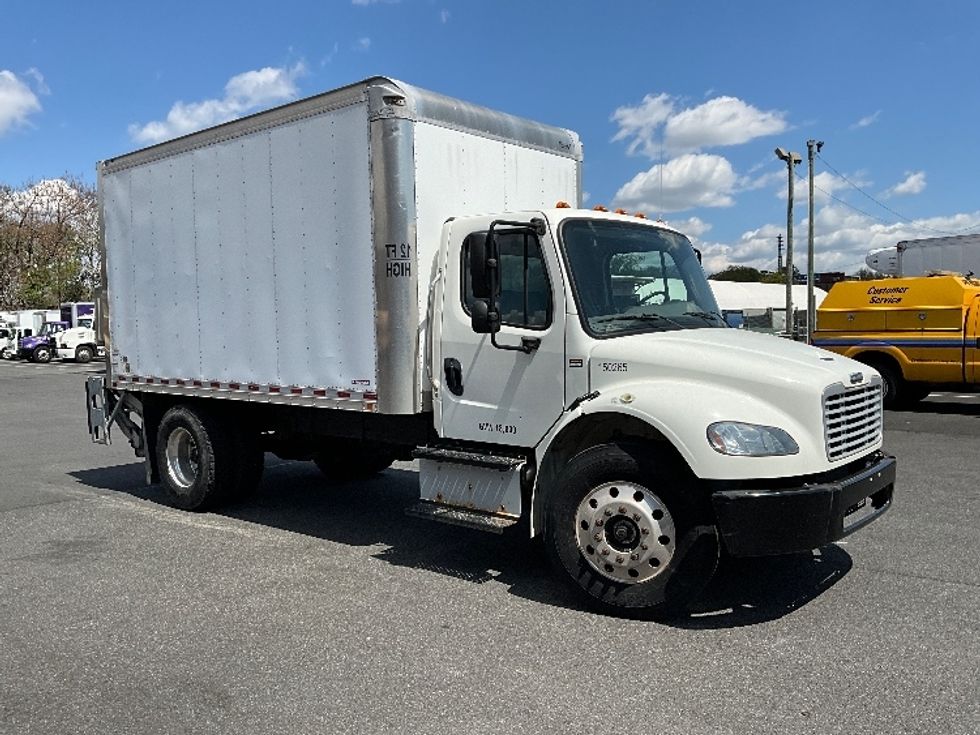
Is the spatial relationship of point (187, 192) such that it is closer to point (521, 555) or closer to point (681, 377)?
point (521, 555)

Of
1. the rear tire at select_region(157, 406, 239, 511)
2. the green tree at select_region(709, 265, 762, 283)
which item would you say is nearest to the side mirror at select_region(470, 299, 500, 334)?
the rear tire at select_region(157, 406, 239, 511)

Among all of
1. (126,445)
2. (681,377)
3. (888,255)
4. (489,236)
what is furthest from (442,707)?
(888,255)

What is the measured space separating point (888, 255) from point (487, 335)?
2430cm

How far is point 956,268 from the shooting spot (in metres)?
22.1

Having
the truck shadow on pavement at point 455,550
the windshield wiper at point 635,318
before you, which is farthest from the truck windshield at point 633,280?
the truck shadow on pavement at point 455,550

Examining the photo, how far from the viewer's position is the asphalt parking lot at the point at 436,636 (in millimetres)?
3846

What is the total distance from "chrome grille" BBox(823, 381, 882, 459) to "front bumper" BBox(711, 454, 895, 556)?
27 cm

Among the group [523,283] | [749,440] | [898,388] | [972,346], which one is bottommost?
[898,388]

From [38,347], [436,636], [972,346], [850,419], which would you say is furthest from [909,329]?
[38,347]

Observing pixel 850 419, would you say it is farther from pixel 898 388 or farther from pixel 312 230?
pixel 898 388

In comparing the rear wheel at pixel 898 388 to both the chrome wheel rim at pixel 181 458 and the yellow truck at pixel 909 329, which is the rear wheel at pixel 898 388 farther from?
the chrome wheel rim at pixel 181 458

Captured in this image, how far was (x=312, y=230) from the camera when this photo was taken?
6.62 metres

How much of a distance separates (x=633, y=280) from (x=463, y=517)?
1.94 metres

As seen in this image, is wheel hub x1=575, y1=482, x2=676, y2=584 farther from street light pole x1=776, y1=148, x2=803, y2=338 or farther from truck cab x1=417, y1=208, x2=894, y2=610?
street light pole x1=776, y1=148, x2=803, y2=338
